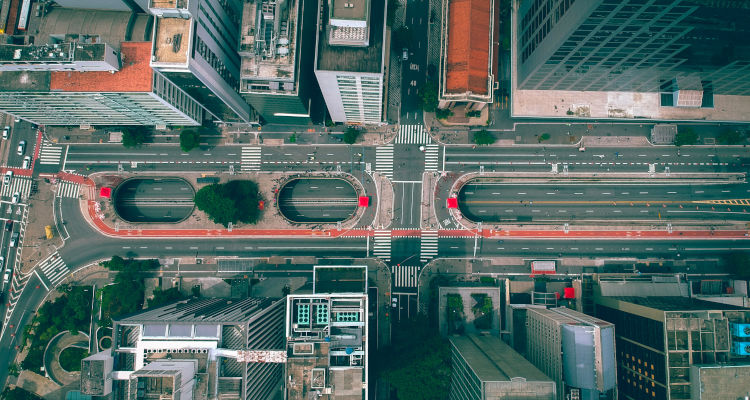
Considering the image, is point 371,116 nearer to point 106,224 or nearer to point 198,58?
point 198,58

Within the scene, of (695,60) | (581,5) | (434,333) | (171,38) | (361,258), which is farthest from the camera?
(361,258)

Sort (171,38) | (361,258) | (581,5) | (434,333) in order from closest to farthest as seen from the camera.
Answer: (581,5) < (171,38) < (434,333) < (361,258)

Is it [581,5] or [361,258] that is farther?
[361,258]

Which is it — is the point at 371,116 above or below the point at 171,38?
below

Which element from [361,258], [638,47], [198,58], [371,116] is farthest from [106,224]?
[638,47]

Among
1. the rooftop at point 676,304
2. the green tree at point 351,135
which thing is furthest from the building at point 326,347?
the rooftop at point 676,304

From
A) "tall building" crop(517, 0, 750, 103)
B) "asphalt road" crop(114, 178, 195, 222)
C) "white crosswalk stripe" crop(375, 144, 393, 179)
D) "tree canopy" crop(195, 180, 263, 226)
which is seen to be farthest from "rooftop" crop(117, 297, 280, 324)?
"tall building" crop(517, 0, 750, 103)

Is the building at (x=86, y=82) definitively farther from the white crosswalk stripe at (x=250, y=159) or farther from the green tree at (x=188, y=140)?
the white crosswalk stripe at (x=250, y=159)
